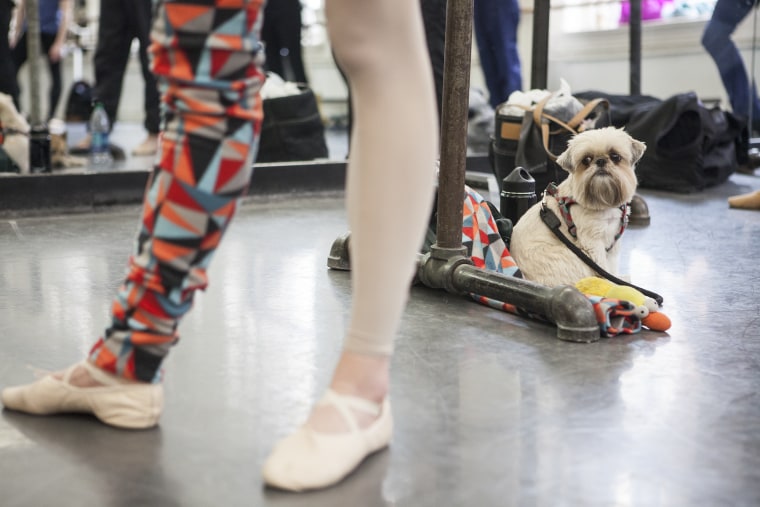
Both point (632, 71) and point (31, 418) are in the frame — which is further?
point (632, 71)

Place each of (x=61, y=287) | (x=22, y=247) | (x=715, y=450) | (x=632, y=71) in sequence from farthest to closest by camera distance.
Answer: (x=632, y=71) < (x=22, y=247) < (x=61, y=287) < (x=715, y=450)

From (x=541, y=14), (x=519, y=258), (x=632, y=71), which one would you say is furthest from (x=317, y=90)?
(x=519, y=258)

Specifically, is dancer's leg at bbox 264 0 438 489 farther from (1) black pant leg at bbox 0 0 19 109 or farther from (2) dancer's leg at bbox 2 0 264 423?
(1) black pant leg at bbox 0 0 19 109

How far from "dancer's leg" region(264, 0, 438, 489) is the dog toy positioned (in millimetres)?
737

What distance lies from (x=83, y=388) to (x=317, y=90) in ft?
26.5

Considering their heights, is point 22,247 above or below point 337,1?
below

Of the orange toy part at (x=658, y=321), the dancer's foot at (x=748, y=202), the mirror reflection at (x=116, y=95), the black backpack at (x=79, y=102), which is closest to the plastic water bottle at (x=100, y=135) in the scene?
the mirror reflection at (x=116, y=95)

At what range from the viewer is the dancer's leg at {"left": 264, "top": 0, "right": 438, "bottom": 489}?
93 centimetres

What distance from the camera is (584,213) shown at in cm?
191

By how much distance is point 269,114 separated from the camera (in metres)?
3.76

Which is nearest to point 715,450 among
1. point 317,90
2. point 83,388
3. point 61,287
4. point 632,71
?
point 83,388

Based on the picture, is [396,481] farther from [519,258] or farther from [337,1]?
[519,258]

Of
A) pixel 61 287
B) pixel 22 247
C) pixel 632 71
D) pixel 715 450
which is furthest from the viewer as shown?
pixel 632 71

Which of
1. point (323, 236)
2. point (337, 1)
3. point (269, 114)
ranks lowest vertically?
point (323, 236)
